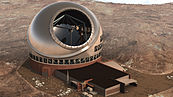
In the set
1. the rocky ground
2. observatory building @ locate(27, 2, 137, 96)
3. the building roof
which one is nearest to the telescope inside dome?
observatory building @ locate(27, 2, 137, 96)

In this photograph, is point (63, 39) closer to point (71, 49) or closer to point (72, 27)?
point (72, 27)

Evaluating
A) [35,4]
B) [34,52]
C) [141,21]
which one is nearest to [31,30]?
[34,52]

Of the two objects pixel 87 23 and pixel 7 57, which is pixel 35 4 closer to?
pixel 7 57

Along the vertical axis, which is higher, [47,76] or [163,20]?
[163,20]

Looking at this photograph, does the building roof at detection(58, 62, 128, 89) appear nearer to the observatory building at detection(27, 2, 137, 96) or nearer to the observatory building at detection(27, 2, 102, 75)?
the observatory building at detection(27, 2, 137, 96)

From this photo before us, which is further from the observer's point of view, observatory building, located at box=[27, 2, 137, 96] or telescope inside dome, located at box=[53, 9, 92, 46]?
telescope inside dome, located at box=[53, 9, 92, 46]

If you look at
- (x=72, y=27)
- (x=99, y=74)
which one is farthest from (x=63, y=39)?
(x=99, y=74)

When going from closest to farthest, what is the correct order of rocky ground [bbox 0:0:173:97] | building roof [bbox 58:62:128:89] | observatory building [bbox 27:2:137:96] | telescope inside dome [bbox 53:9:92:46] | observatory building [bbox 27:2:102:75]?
building roof [bbox 58:62:128:89] < observatory building [bbox 27:2:137:96] < observatory building [bbox 27:2:102:75] < telescope inside dome [bbox 53:9:92:46] < rocky ground [bbox 0:0:173:97]
